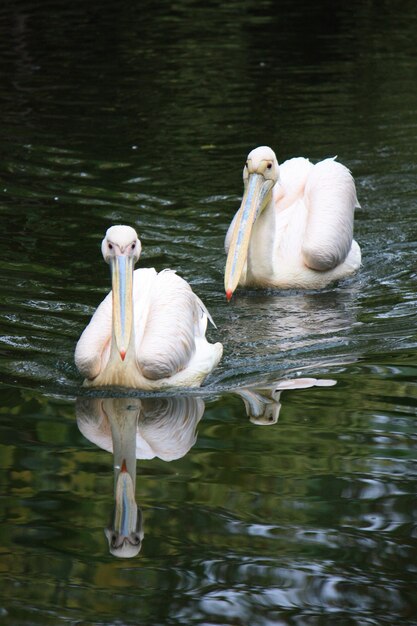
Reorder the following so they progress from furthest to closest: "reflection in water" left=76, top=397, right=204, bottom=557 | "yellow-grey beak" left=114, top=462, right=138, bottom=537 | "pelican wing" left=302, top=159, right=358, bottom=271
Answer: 1. "pelican wing" left=302, top=159, right=358, bottom=271
2. "reflection in water" left=76, top=397, right=204, bottom=557
3. "yellow-grey beak" left=114, top=462, right=138, bottom=537

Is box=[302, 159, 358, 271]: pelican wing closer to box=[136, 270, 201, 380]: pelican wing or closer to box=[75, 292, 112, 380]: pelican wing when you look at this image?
box=[136, 270, 201, 380]: pelican wing

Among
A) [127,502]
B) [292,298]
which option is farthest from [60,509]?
[292,298]

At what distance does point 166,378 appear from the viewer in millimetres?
5320

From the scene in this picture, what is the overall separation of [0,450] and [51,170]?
4778mm

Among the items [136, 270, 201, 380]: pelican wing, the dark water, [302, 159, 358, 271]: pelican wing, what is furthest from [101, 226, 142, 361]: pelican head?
[302, 159, 358, 271]: pelican wing

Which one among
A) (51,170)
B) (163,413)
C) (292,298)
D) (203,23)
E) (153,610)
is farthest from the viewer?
(203,23)

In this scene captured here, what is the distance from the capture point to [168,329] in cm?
535

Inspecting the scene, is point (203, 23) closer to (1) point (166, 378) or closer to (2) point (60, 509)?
(1) point (166, 378)

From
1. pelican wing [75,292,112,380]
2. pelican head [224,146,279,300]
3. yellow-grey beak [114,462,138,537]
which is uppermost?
pelican head [224,146,279,300]

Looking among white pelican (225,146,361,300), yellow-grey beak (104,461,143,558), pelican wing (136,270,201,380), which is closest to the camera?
yellow-grey beak (104,461,143,558)

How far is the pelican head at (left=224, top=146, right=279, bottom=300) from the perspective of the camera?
6.43 metres

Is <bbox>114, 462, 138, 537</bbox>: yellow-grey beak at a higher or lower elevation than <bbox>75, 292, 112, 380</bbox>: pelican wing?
lower

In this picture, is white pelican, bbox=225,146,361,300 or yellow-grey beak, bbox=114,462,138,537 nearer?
yellow-grey beak, bbox=114,462,138,537

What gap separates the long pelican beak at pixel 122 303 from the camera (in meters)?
5.04
